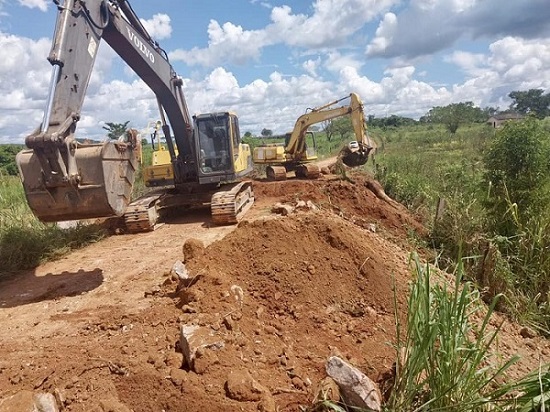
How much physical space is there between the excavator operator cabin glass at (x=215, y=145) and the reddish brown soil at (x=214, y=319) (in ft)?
9.31

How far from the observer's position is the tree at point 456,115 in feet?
138

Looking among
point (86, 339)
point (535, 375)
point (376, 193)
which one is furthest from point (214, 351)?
point (376, 193)

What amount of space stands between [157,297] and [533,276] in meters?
4.79

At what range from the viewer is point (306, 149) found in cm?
1531

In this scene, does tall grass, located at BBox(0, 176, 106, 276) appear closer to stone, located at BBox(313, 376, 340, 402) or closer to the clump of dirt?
the clump of dirt

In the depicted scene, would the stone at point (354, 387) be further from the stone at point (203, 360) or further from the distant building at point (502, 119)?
the distant building at point (502, 119)

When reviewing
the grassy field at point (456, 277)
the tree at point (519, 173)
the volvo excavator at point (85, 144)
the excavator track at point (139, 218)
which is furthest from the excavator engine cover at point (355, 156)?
the excavator track at point (139, 218)

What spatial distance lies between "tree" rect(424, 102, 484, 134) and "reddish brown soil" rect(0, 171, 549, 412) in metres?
39.6

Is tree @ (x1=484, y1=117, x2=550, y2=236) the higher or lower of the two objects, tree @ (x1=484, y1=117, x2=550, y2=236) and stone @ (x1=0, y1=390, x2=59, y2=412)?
the higher

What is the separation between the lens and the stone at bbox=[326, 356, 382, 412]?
8.74 feet

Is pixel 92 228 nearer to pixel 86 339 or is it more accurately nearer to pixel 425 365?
pixel 86 339

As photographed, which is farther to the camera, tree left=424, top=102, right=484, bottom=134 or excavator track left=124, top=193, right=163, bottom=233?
tree left=424, top=102, right=484, bottom=134

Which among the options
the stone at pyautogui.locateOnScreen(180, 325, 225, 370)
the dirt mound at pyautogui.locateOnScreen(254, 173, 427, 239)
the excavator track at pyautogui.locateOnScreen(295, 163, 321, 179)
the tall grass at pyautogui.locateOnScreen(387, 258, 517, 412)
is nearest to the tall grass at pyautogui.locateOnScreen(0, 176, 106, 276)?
the stone at pyautogui.locateOnScreen(180, 325, 225, 370)

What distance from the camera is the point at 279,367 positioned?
10.6 feet
